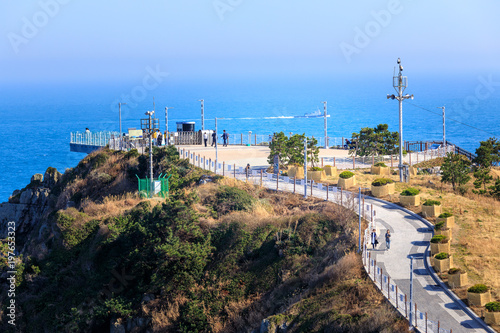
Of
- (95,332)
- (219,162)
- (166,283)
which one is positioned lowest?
(95,332)

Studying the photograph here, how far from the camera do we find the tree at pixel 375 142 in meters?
52.2

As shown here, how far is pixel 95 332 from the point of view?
30.7 meters

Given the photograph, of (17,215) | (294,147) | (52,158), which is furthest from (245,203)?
(52,158)

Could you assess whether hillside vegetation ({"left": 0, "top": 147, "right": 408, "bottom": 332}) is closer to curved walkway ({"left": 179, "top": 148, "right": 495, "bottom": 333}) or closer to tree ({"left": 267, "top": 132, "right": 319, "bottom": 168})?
curved walkway ({"left": 179, "top": 148, "right": 495, "bottom": 333})

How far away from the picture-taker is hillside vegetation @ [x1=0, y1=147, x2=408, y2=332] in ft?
85.5

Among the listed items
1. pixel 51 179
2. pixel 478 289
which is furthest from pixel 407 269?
pixel 51 179

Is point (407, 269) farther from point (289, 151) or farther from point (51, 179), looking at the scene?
point (51, 179)

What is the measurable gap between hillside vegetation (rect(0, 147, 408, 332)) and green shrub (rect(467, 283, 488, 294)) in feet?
9.76

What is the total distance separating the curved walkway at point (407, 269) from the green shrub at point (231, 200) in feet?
13.1

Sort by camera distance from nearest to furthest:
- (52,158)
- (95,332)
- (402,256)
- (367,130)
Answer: (402,256) → (95,332) → (367,130) → (52,158)

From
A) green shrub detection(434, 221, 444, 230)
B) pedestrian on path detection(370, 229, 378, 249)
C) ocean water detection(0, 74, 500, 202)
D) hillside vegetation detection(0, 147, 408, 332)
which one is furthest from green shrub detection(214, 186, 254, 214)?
ocean water detection(0, 74, 500, 202)

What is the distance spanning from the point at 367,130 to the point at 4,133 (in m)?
102

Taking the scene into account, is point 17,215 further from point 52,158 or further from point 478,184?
point 52,158

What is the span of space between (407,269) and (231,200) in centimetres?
1493
